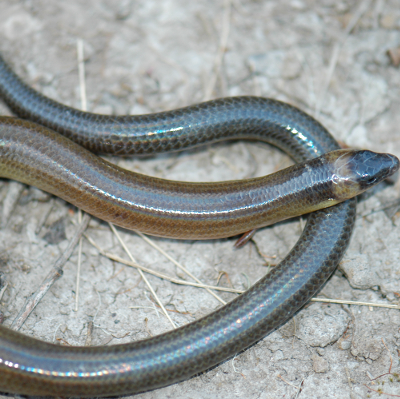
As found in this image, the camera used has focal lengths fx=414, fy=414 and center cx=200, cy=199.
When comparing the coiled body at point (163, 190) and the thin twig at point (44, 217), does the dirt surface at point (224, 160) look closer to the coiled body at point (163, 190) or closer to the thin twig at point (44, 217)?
the thin twig at point (44, 217)

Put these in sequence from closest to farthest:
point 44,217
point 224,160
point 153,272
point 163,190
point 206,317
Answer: point 206,317 < point 163,190 < point 153,272 < point 44,217 < point 224,160

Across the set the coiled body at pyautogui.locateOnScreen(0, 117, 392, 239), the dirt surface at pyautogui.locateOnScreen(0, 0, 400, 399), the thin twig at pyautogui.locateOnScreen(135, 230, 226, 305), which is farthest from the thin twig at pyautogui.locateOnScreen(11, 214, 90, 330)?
the thin twig at pyautogui.locateOnScreen(135, 230, 226, 305)

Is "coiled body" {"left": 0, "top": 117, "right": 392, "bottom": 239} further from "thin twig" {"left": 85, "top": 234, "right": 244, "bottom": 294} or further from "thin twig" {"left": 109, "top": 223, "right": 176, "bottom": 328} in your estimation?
"thin twig" {"left": 85, "top": 234, "right": 244, "bottom": 294}

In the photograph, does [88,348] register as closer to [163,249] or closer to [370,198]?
[163,249]

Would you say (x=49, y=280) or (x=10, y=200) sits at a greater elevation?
(x=10, y=200)

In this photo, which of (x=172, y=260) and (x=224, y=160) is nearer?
(x=172, y=260)

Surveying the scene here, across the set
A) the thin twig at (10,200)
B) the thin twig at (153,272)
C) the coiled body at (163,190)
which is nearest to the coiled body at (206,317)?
the coiled body at (163,190)

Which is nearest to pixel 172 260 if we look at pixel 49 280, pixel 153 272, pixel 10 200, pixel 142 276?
pixel 153 272

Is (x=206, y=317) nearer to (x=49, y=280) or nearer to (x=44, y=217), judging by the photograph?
(x=49, y=280)
